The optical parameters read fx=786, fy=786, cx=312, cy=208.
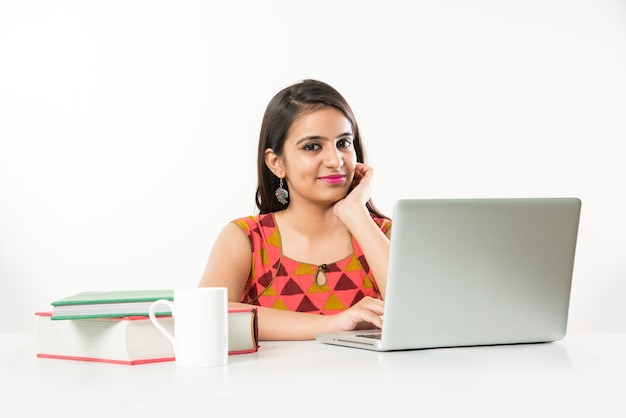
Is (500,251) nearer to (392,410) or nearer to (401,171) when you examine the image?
(392,410)

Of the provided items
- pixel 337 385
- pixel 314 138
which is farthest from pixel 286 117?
pixel 337 385

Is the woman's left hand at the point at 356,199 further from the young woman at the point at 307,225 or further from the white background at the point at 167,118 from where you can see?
the white background at the point at 167,118

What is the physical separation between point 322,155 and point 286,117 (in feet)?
0.60

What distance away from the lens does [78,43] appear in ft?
13.5

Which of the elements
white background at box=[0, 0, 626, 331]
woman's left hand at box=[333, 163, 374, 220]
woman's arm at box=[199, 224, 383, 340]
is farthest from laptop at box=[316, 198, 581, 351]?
white background at box=[0, 0, 626, 331]

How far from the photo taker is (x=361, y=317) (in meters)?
1.46

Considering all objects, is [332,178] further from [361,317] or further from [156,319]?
[156,319]

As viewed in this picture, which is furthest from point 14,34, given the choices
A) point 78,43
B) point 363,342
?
point 363,342

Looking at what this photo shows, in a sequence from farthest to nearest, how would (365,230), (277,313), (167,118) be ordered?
(167,118) < (365,230) < (277,313)

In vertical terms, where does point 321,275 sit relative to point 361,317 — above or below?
below

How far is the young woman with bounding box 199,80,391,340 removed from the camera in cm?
224

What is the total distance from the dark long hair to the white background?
1.61 m

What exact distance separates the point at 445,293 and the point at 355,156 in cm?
118

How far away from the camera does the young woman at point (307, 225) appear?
2240 millimetres
